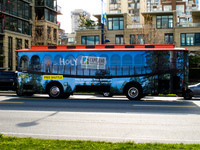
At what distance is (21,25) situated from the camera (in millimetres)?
55219

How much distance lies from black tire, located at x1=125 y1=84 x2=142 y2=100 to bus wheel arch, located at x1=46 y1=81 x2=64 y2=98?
441 centimetres

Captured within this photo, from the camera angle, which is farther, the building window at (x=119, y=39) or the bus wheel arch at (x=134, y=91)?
the building window at (x=119, y=39)

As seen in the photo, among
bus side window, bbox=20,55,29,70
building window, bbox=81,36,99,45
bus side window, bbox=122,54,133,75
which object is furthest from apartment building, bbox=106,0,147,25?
bus side window, bbox=122,54,133,75

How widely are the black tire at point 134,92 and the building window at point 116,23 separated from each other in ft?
135

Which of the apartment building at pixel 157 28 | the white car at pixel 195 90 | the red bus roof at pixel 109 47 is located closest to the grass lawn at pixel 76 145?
the red bus roof at pixel 109 47

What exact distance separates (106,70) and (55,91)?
3.71 meters

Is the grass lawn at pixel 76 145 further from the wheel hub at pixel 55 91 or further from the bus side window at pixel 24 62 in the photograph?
the bus side window at pixel 24 62

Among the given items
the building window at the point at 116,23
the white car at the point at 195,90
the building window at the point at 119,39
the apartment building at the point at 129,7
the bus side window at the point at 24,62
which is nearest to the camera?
the bus side window at the point at 24,62

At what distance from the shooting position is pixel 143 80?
18531 mm

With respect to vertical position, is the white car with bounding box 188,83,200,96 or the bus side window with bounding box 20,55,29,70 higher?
the bus side window with bounding box 20,55,29,70

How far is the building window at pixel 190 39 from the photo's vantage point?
55.2 meters

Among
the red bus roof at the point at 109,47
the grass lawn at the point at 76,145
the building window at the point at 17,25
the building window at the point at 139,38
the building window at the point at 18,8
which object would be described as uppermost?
the building window at the point at 18,8

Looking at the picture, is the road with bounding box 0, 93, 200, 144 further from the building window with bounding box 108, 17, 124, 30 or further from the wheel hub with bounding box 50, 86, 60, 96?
the building window with bounding box 108, 17, 124, 30

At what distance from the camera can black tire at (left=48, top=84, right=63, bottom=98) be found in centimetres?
1967
